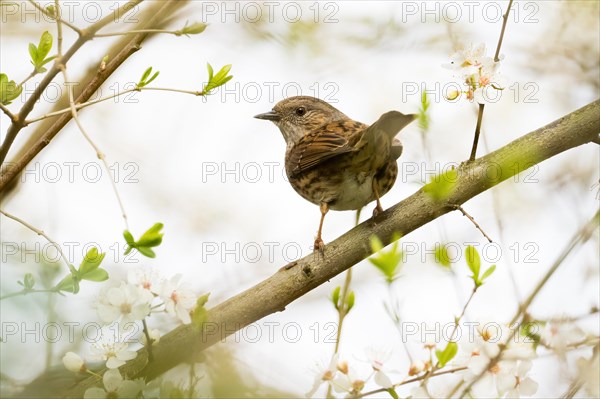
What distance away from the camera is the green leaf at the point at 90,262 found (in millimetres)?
2352

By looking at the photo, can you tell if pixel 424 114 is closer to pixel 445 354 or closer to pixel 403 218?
pixel 403 218

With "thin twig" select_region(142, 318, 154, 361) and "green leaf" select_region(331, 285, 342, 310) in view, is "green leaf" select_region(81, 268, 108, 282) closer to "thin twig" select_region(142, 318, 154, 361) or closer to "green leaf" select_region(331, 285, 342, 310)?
"thin twig" select_region(142, 318, 154, 361)

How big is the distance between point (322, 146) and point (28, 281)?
281cm

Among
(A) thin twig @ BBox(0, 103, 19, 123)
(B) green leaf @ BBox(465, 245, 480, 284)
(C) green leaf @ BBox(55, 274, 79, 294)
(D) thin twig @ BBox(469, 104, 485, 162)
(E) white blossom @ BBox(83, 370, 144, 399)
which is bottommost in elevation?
(E) white blossom @ BBox(83, 370, 144, 399)

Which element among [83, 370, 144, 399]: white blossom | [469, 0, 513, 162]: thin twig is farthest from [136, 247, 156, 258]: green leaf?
[469, 0, 513, 162]: thin twig

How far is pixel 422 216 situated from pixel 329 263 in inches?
17.4

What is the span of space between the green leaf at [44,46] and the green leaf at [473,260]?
1535mm

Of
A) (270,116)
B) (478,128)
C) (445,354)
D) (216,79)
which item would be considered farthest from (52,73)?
(270,116)

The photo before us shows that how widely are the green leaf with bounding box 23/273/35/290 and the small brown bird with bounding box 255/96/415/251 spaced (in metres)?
1.62

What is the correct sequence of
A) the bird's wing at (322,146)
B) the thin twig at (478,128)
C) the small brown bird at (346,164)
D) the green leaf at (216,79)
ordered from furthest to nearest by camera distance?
the bird's wing at (322,146) → the small brown bird at (346,164) → the thin twig at (478,128) → the green leaf at (216,79)

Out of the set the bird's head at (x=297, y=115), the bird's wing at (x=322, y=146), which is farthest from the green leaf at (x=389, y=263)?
the bird's head at (x=297, y=115)

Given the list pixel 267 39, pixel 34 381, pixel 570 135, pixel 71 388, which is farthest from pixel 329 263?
pixel 267 39

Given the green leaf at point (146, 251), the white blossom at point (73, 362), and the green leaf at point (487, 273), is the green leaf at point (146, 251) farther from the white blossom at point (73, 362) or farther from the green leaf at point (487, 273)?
the green leaf at point (487, 273)

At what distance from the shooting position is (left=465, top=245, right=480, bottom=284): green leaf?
2.55 metres
